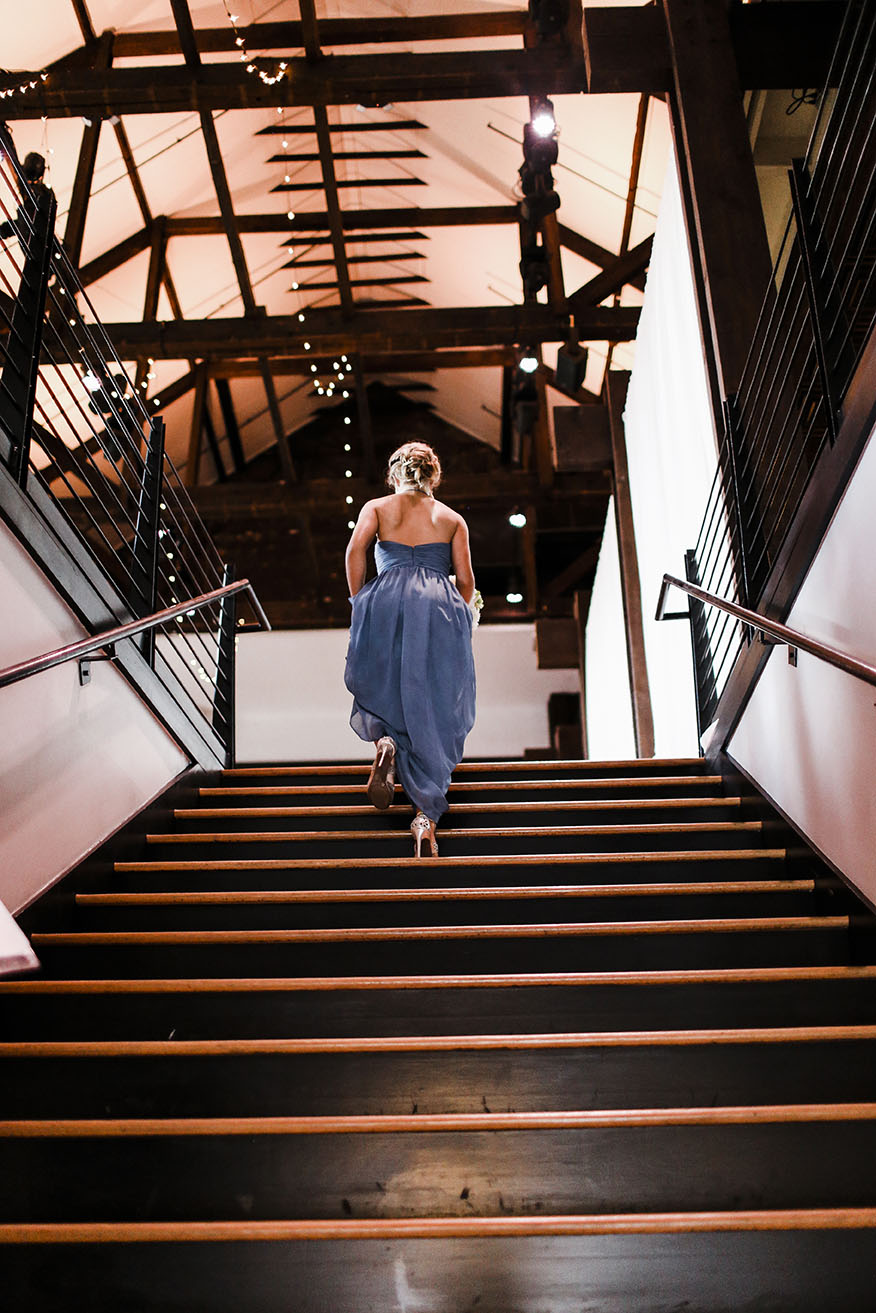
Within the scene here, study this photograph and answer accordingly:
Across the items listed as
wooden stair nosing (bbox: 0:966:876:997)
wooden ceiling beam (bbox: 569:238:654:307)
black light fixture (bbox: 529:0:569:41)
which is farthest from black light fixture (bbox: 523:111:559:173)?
wooden stair nosing (bbox: 0:966:876:997)

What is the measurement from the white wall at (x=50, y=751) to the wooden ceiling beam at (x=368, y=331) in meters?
6.72

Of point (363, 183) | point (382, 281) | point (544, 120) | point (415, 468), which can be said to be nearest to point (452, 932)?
point (415, 468)

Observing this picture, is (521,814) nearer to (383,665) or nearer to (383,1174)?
(383,665)

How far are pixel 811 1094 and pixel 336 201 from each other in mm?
8857

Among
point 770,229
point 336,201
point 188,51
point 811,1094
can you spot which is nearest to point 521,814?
point 811,1094

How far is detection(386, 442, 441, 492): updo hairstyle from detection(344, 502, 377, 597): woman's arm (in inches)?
6.0

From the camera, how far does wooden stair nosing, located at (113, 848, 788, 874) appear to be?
106 inches

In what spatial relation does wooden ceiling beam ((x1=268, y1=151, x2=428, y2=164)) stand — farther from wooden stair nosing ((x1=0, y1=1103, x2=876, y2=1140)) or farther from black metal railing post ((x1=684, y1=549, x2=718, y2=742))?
wooden stair nosing ((x1=0, y1=1103, x2=876, y2=1140))

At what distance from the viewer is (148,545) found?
11.1 ft

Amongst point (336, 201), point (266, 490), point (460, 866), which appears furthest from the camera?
point (266, 490)

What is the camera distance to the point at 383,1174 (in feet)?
5.35

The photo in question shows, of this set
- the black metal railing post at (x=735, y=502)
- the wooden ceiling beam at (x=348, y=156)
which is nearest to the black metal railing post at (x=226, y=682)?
the black metal railing post at (x=735, y=502)

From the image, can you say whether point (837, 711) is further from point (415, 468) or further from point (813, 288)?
point (415, 468)

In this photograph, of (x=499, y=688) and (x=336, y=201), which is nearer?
(x=336, y=201)
